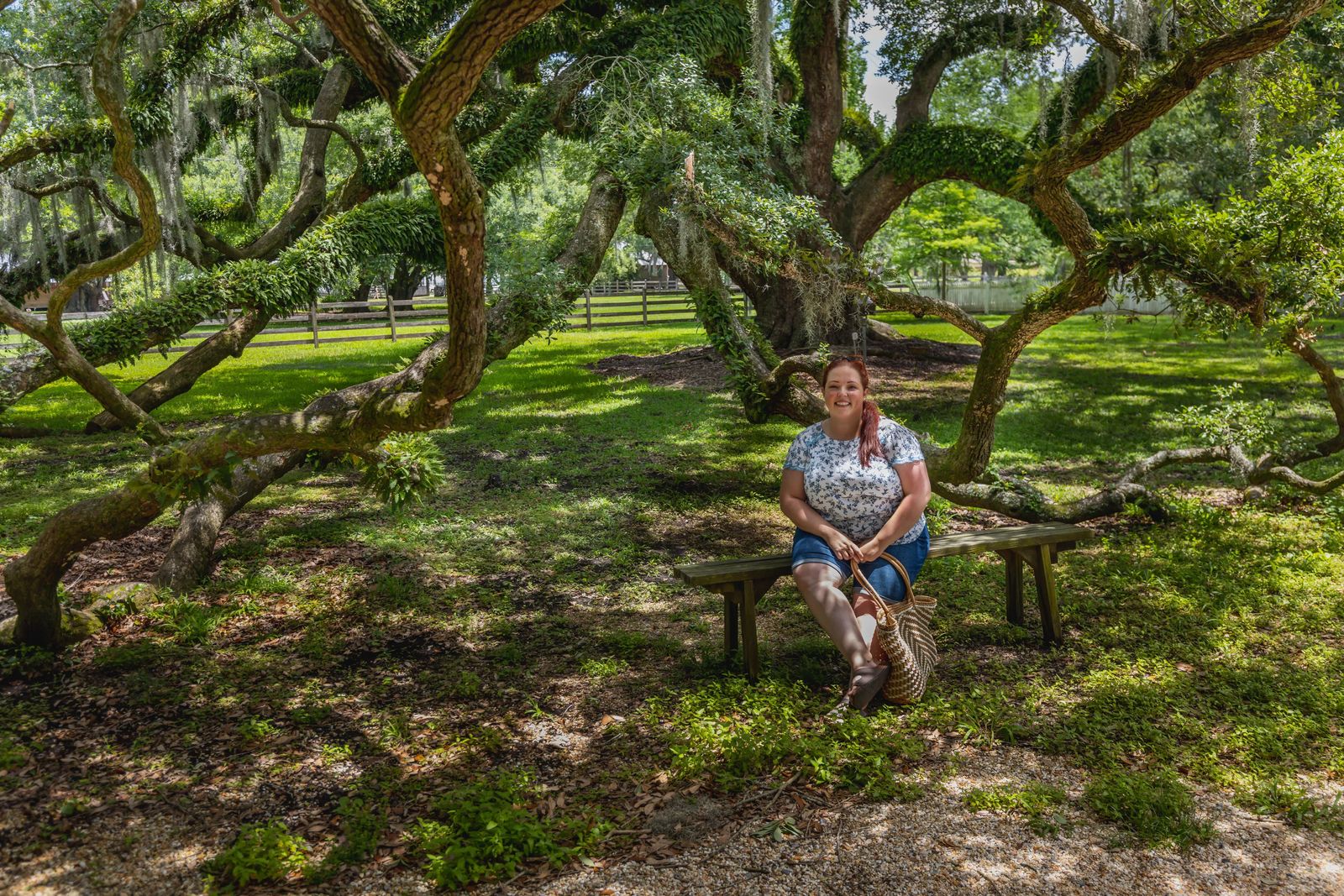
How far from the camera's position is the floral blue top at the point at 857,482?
175 inches

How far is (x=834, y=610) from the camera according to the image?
4219mm

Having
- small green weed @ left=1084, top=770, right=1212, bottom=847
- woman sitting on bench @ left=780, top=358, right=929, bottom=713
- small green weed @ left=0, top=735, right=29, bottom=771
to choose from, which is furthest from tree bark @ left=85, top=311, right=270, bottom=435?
small green weed @ left=1084, top=770, right=1212, bottom=847

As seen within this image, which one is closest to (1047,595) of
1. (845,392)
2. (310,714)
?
(845,392)

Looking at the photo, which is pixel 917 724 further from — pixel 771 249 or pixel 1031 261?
pixel 1031 261

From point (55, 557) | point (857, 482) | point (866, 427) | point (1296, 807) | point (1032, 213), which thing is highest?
point (1032, 213)

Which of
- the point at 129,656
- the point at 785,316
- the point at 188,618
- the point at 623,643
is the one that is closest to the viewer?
the point at 129,656

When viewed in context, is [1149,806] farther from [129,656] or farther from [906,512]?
[129,656]

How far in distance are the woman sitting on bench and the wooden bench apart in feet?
0.70

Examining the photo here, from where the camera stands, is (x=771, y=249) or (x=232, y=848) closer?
(x=232, y=848)

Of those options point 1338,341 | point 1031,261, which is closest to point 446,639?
point 1338,341

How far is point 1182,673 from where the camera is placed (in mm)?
4559

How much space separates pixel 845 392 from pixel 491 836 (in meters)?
2.44

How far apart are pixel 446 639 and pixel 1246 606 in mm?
4442

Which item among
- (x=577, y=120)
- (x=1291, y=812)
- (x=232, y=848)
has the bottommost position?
(x=1291, y=812)
